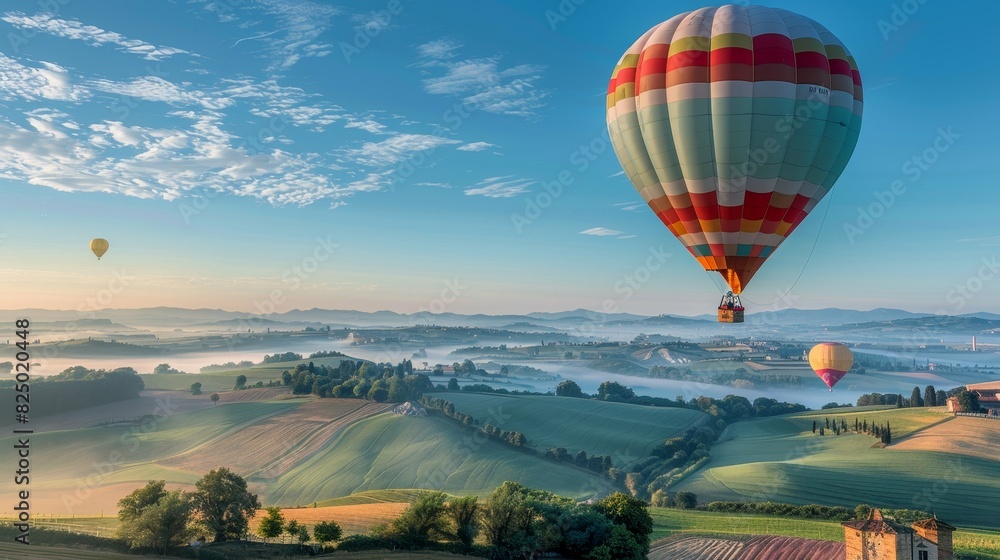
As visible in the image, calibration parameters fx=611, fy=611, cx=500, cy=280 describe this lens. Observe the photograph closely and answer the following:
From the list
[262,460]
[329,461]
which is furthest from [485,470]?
[262,460]

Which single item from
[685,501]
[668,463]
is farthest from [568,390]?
[685,501]

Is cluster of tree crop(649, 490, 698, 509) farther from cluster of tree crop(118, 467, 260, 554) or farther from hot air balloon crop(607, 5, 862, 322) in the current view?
cluster of tree crop(118, 467, 260, 554)

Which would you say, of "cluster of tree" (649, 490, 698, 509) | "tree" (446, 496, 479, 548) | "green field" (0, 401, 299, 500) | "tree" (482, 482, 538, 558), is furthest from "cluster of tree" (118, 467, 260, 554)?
"green field" (0, 401, 299, 500)

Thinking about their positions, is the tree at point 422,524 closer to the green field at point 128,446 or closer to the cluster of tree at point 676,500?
the cluster of tree at point 676,500

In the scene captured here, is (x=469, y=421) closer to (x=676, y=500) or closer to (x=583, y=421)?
(x=583, y=421)

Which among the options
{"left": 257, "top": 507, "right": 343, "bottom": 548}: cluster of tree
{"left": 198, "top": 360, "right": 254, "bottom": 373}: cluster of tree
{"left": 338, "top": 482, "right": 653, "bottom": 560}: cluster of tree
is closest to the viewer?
{"left": 338, "top": 482, "right": 653, "bottom": 560}: cluster of tree
